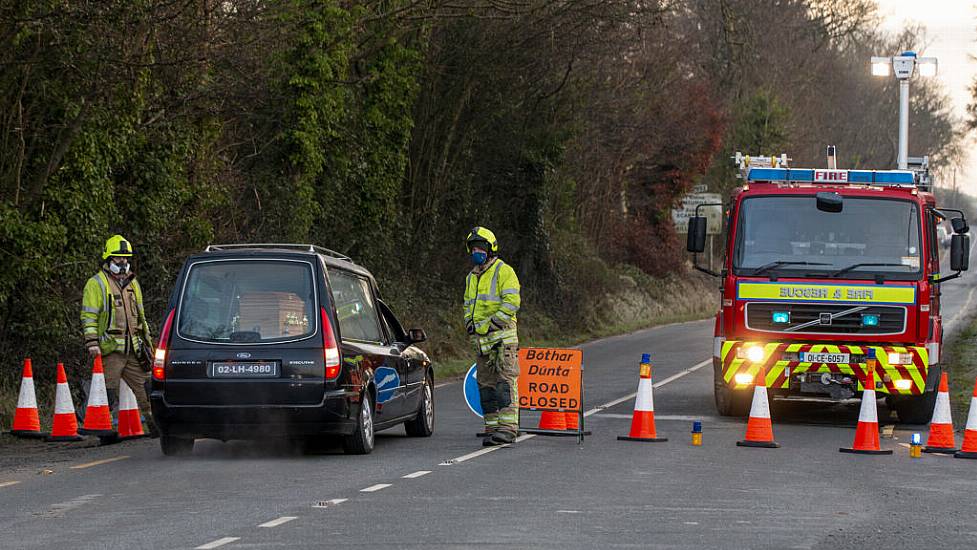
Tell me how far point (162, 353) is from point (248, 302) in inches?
33.9

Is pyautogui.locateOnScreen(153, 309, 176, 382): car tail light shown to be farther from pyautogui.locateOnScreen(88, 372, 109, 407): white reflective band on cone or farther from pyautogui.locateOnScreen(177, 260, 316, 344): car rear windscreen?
pyautogui.locateOnScreen(88, 372, 109, 407): white reflective band on cone

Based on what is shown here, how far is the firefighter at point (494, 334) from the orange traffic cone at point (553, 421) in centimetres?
100

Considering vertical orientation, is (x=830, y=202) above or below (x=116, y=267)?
above

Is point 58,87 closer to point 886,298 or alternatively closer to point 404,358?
point 404,358

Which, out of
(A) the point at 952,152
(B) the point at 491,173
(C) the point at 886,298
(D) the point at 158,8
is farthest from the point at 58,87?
(A) the point at 952,152

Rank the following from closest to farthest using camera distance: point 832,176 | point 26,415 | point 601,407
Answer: point 26,415 < point 832,176 < point 601,407

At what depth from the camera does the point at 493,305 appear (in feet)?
48.7

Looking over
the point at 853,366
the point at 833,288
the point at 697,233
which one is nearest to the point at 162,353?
the point at 697,233

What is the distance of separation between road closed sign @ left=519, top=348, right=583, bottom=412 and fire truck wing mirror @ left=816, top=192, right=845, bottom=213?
4025 millimetres

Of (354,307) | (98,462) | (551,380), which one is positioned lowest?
(98,462)

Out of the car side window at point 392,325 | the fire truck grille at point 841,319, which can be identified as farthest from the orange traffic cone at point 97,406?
the fire truck grille at point 841,319

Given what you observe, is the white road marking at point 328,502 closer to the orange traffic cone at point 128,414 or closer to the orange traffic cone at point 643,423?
the orange traffic cone at point 643,423

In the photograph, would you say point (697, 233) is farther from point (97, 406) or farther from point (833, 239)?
point (97, 406)

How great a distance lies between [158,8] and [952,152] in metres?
86.8
